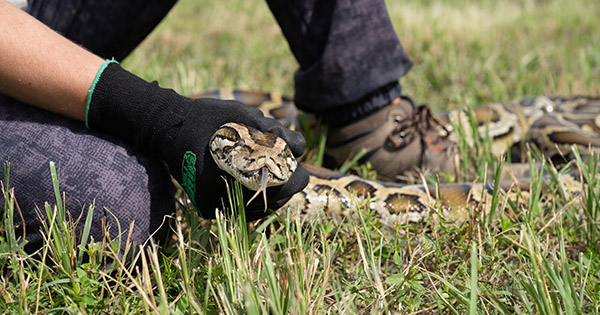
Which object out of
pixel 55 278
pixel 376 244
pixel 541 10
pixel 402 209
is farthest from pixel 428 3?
pixel 55 278

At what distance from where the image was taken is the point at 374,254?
2178 mm

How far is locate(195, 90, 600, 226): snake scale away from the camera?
189 cm

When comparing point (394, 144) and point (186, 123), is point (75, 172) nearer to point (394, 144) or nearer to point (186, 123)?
point (186, 123)

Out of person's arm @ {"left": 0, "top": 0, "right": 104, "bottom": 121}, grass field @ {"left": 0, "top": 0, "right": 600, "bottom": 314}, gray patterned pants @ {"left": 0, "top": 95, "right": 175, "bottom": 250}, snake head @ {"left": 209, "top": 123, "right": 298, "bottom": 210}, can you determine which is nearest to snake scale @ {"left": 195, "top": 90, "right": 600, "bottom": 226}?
snake head @ {"left": 209, "top": 123, "right": 298, "bottom": 210}

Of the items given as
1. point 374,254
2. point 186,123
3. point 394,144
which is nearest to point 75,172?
point 186,123

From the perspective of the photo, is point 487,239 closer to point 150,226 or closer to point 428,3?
point 150,226

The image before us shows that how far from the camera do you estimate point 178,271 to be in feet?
6.38

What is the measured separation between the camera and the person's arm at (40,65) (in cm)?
192

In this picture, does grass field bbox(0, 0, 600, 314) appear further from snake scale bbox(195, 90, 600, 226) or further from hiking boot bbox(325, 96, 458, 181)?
hiking boot bbox(325, 96, 458, 181)

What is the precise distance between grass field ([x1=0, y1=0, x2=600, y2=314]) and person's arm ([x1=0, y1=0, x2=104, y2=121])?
43 cm

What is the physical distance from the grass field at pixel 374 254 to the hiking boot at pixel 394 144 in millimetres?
270

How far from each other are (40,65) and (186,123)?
523 mm

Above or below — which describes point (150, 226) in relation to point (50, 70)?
below

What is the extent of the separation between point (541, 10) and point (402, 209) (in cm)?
558
